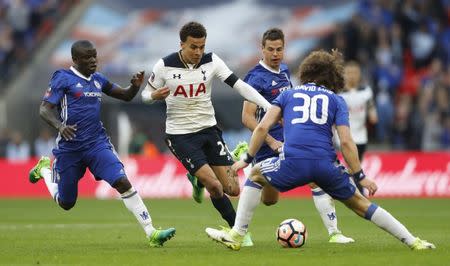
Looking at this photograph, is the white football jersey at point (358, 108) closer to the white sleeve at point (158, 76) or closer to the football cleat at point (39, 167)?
A: the football cleat at point (39, 167)

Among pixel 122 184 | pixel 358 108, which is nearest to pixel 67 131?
pixel 122 184

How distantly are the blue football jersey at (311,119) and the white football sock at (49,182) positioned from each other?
407cm

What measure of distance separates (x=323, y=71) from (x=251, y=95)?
64.2 inches

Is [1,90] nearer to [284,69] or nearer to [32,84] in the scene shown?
[32,84]

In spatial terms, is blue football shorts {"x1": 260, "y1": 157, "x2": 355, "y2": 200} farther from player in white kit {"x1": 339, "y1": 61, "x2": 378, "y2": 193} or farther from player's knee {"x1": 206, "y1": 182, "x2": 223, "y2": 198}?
player in white kit {"x1": 339, "y1": 61, "x2": 378, "y2": 193}

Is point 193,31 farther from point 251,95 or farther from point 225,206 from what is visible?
point 225,206

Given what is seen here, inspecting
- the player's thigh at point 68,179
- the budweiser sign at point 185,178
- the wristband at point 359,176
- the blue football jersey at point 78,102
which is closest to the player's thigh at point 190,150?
the blue football jersey at point 78,102

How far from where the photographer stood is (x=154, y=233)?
42.2ft

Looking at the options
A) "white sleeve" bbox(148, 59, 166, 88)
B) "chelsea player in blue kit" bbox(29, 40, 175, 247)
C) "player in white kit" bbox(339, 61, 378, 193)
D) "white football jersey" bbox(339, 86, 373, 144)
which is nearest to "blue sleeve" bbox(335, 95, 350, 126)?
"white sleeve" bbox(148, 59, 166, 88)

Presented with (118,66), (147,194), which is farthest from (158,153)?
(147,194)

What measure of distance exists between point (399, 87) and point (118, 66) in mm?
8388

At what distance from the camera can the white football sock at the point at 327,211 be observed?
13555 mm

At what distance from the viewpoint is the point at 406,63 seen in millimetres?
29641

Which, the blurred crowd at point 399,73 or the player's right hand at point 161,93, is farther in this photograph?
the blurred crowd at point 399,73
